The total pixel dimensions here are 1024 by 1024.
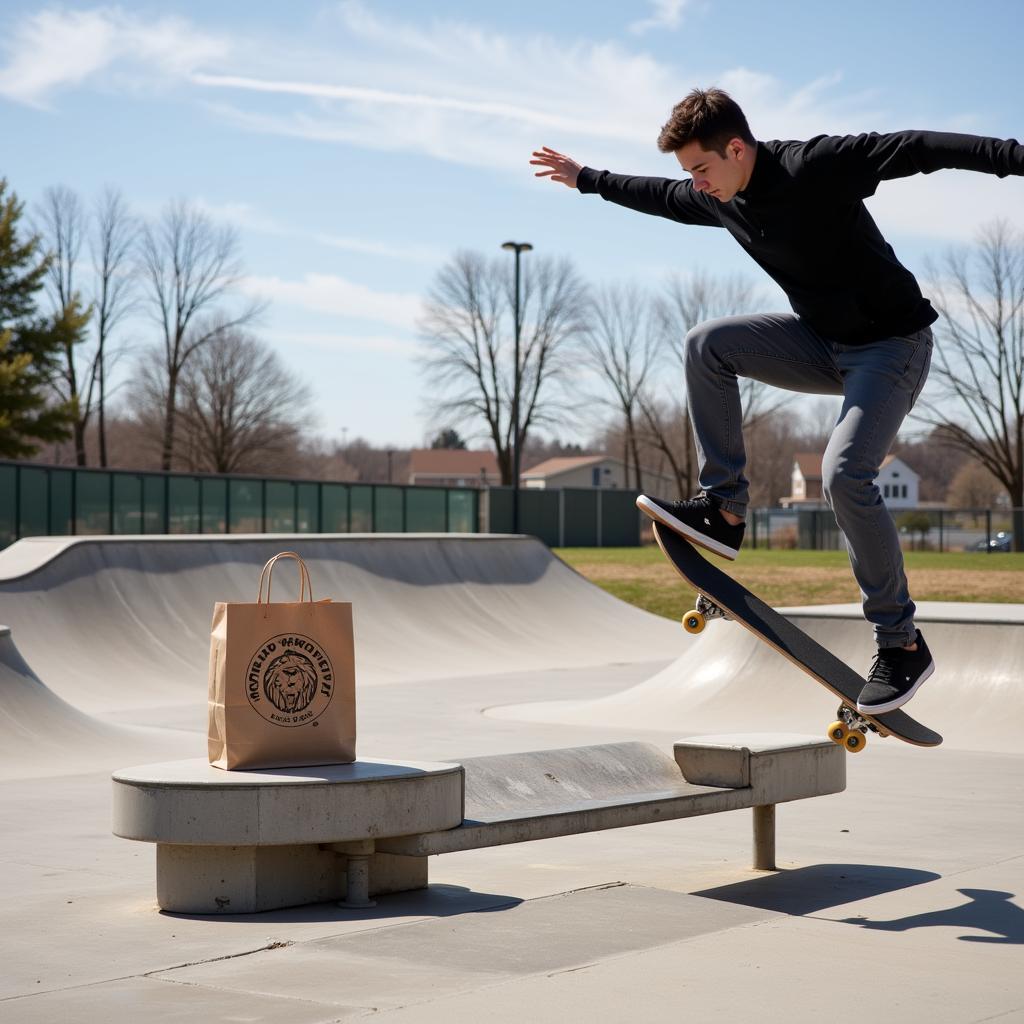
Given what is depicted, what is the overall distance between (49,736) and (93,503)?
20549mm

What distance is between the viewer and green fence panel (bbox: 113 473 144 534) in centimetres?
3053

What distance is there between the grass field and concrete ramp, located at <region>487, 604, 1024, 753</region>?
10.2 meters

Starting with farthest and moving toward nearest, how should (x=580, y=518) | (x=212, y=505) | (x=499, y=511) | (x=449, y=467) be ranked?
(x=449, y=467)
(x=580, y=518)
(x=499, y=511)
(x=212, y=505)

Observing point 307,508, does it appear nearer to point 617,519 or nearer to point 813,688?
point 617,519

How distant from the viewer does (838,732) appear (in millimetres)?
5305

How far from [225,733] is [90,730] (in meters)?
5.80

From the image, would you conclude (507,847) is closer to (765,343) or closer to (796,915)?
(796,915)

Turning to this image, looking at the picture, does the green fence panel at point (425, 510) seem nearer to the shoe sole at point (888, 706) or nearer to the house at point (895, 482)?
the shoe sole at point (888, 706)

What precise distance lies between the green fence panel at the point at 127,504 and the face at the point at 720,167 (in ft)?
88.8

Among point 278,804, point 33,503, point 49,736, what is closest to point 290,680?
point 278,804

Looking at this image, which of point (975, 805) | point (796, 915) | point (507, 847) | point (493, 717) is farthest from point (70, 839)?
point (493, 717)

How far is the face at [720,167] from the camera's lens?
15.4 feet

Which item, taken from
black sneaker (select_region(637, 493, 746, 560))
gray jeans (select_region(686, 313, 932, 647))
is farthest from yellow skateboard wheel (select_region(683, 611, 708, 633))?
gray jeans (select_region(686, 313, 932, 647))

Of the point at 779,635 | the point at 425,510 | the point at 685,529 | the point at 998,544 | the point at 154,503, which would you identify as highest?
the point at 425,510
